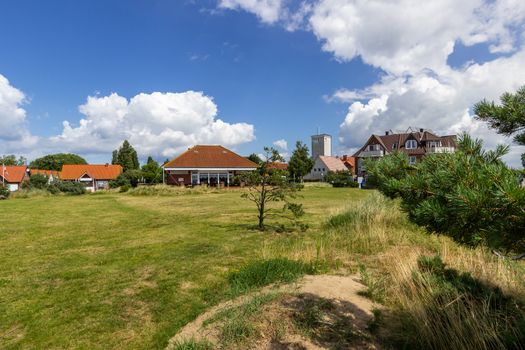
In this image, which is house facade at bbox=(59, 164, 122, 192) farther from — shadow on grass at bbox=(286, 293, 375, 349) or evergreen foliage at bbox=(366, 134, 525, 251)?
evergreen foliage at bbox=(366, 134, 525, 251)

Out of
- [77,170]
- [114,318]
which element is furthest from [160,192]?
[77,170]

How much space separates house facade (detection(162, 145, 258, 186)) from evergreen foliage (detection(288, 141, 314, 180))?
11.5 meters

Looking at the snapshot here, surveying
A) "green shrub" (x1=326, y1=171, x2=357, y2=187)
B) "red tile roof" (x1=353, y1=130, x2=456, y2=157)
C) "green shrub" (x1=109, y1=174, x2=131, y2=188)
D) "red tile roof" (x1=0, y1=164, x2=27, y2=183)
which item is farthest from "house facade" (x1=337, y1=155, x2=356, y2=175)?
"red tile roof" (x1=0, y1=164, x2=27, y2=183)

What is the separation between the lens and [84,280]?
6.25m

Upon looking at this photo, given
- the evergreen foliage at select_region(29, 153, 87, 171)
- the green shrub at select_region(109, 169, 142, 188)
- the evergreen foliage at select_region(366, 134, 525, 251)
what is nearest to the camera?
the evergreen foliage at select_region(366, 134, 525, 251)

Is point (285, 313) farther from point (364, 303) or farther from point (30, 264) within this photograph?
point (30, 264)

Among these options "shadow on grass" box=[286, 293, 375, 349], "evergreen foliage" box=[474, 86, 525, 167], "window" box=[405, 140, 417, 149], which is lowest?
"shadow on grass" box=[286, 293, 375, 349]

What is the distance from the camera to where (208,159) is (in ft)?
136

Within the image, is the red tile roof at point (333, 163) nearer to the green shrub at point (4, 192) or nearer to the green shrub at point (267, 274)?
the green shrub at point (4, 192)

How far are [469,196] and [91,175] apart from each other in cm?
6641

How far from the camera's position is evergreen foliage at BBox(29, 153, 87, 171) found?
308ft

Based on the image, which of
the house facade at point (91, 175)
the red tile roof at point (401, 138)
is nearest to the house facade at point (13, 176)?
the house facade at point (91, 175)

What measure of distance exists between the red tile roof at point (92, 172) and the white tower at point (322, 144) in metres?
48.2

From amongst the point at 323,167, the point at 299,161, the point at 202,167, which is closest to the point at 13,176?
the point at 202,167
